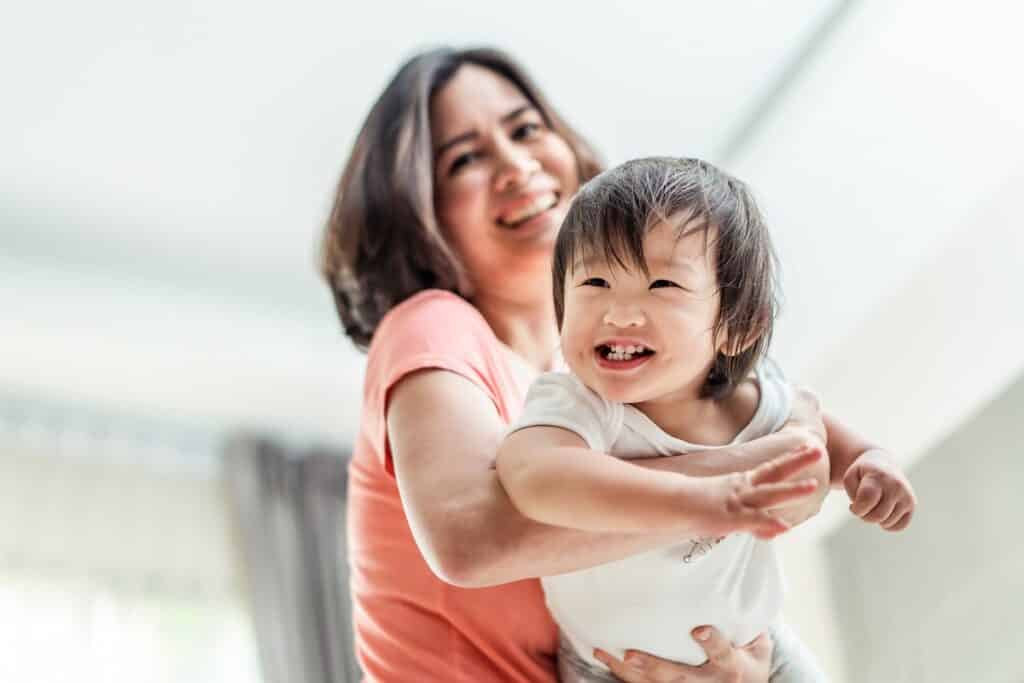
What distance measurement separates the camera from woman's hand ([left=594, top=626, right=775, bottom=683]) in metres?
1.40

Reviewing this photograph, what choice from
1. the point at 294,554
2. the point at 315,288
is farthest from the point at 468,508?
the point at 315,288

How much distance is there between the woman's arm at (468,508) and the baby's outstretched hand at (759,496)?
0.13 m

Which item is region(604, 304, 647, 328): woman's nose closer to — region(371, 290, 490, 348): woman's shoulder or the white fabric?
the white fabric

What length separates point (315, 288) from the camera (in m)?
3.52

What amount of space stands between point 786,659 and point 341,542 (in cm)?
204

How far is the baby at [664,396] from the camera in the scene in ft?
4.12

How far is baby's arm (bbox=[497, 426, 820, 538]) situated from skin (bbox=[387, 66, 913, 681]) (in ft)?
0.15

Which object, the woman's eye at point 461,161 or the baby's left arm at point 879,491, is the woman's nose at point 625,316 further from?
the woman's eye at point 461,161

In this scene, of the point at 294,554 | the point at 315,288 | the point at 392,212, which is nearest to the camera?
the point at 392,212

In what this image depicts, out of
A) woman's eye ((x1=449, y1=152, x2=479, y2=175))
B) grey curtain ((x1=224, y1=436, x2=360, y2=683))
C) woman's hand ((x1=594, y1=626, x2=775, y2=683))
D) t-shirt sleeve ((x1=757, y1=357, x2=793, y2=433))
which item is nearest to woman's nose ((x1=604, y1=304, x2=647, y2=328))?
t-shirt sleeve ((x1=757, y1=357, x2=793, y2=433))

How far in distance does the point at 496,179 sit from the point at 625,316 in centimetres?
75

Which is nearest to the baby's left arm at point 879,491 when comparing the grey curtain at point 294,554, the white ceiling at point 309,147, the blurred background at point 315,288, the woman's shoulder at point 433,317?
the woman's shoulder at point 433,317

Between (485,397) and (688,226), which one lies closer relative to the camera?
(688,226)

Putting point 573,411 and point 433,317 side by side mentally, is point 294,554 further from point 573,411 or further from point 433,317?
point 573,411
